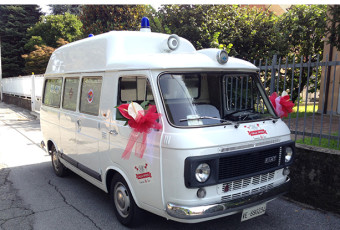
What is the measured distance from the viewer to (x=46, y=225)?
4051 mm

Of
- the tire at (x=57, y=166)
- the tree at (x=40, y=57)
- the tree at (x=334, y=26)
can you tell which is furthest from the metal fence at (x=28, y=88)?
the tree at (x=334, y=26)

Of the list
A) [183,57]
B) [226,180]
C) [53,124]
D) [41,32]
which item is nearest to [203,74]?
[183,57]

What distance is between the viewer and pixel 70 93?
527cm

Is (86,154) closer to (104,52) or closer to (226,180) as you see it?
(104,52)

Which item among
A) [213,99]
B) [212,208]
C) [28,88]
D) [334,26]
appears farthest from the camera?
[28,88]

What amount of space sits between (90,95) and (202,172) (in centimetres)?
232

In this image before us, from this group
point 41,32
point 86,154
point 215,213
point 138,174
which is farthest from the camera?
point 41,32

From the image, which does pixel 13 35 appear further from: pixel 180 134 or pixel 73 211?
pixel 180 134

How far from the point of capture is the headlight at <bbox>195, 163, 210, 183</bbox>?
3.04 meters

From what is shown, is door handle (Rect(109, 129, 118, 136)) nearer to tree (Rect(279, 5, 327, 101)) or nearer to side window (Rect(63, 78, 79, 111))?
side window (Rect(63, 78, 79, 111))

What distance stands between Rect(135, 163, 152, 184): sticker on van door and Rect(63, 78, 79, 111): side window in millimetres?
2131

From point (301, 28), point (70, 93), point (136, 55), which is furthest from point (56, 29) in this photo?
point (136, 55)

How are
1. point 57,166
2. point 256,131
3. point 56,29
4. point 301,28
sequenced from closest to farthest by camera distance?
point 256,131, point 57,166, point 301,28, point 56,29

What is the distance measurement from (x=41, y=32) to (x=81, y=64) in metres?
34.9
